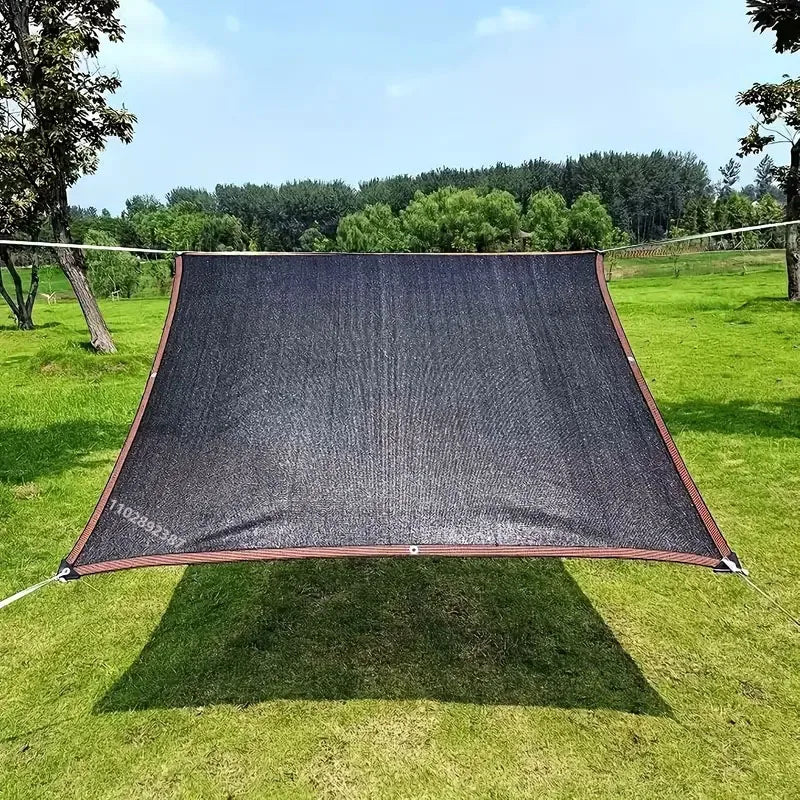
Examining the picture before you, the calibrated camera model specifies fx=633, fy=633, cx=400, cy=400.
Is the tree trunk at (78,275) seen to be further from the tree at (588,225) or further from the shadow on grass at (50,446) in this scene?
the tree at (588,225)

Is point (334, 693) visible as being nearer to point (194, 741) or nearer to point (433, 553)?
point (194, 741)

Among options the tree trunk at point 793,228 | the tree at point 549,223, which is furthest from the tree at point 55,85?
the tree at point 549,223

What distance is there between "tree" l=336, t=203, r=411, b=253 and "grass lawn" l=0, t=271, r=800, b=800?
5872 centimetres

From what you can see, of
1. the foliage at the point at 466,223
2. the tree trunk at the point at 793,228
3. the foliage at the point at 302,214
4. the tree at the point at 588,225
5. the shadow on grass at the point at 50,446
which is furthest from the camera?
the foliage at the point at 302,214

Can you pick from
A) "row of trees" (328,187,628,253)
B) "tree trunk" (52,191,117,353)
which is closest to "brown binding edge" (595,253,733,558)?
"tree trunk" (52,191,117,353)

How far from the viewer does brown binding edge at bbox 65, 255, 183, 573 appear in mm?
4234

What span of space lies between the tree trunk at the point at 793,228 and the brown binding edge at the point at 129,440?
71.9 feet

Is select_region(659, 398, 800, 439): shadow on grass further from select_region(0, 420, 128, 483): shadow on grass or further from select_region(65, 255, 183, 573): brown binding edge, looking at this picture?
select_region(0, 420, 128, 483): shadow on grass

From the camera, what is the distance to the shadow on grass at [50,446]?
9.95 meters

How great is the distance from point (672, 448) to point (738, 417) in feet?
27.0

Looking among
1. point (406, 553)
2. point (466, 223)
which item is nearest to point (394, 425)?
point (406, 553)

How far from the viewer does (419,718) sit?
4.85 m

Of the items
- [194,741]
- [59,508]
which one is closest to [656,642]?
[194,741]

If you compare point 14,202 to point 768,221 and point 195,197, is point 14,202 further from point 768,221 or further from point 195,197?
point 195,197
